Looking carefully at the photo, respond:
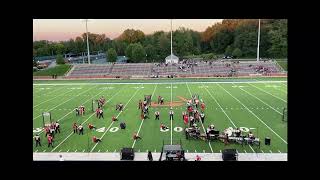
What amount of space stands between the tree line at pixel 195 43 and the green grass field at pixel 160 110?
1625 cm

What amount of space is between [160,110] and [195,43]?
102ft

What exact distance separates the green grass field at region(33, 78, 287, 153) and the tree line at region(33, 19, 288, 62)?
16.2 m

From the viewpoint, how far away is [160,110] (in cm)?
1630

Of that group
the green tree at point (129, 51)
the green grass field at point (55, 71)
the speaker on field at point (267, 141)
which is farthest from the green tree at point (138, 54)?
the speaker on field at point (267, 141)

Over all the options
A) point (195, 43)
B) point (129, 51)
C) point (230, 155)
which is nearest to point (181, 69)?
point (129, 51)

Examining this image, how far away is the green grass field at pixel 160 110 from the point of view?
449 inches

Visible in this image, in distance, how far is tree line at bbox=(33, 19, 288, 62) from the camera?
136ft

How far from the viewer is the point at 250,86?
23250mm

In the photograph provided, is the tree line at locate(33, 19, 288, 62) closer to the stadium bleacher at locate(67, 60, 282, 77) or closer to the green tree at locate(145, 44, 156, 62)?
the green tree at locate(145, 44, 156, 62)
